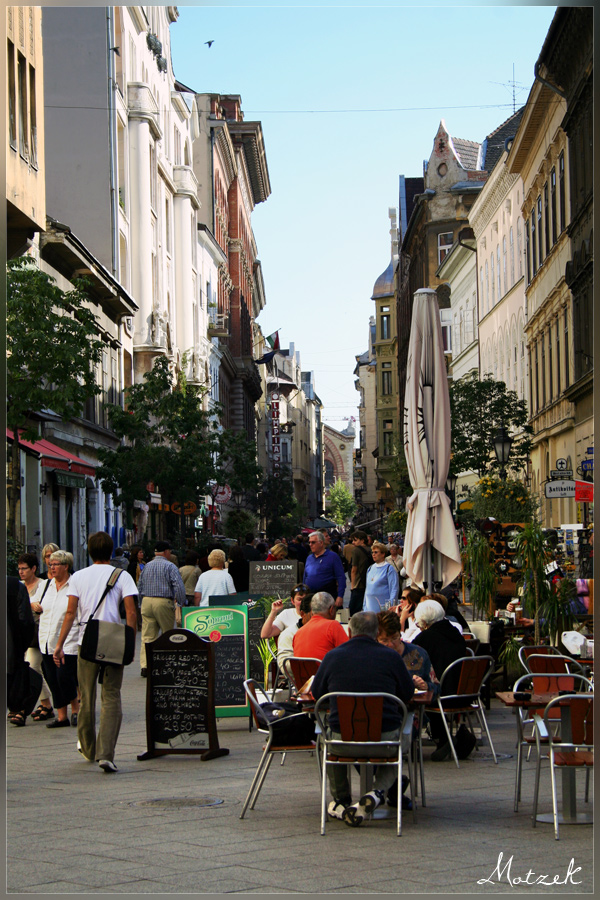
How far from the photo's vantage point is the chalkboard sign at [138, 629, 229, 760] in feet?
35.8

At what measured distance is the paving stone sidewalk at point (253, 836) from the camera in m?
6.40

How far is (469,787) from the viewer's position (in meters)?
9.27

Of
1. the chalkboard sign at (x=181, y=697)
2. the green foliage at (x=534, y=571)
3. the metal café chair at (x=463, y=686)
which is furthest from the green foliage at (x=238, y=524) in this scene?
the metal café chair at (x=463, y=686)

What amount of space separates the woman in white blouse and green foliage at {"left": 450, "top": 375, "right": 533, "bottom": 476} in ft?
77.3

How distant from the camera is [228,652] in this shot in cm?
1294

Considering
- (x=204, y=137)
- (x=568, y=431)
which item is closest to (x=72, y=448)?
(x=568, y=431)

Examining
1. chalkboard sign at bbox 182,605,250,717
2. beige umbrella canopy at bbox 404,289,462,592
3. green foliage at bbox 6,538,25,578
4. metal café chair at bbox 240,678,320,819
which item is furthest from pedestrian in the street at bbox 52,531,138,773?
green foliage at bbox 6,538,25,578

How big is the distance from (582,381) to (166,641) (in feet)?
60.5

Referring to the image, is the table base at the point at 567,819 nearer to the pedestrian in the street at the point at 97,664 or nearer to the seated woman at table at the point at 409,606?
the pedestrian in the street at the point at 97,664

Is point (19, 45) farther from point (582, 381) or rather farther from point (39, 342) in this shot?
point (582, 381)

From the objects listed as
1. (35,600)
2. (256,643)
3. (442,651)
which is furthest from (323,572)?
(442,651)

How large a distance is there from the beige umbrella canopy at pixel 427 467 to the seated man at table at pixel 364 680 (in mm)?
5458

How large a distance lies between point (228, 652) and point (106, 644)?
2824mm

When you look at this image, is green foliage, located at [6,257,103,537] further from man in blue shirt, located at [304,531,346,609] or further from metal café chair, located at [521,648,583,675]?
metal café chair, located at [521,648,583,675]
